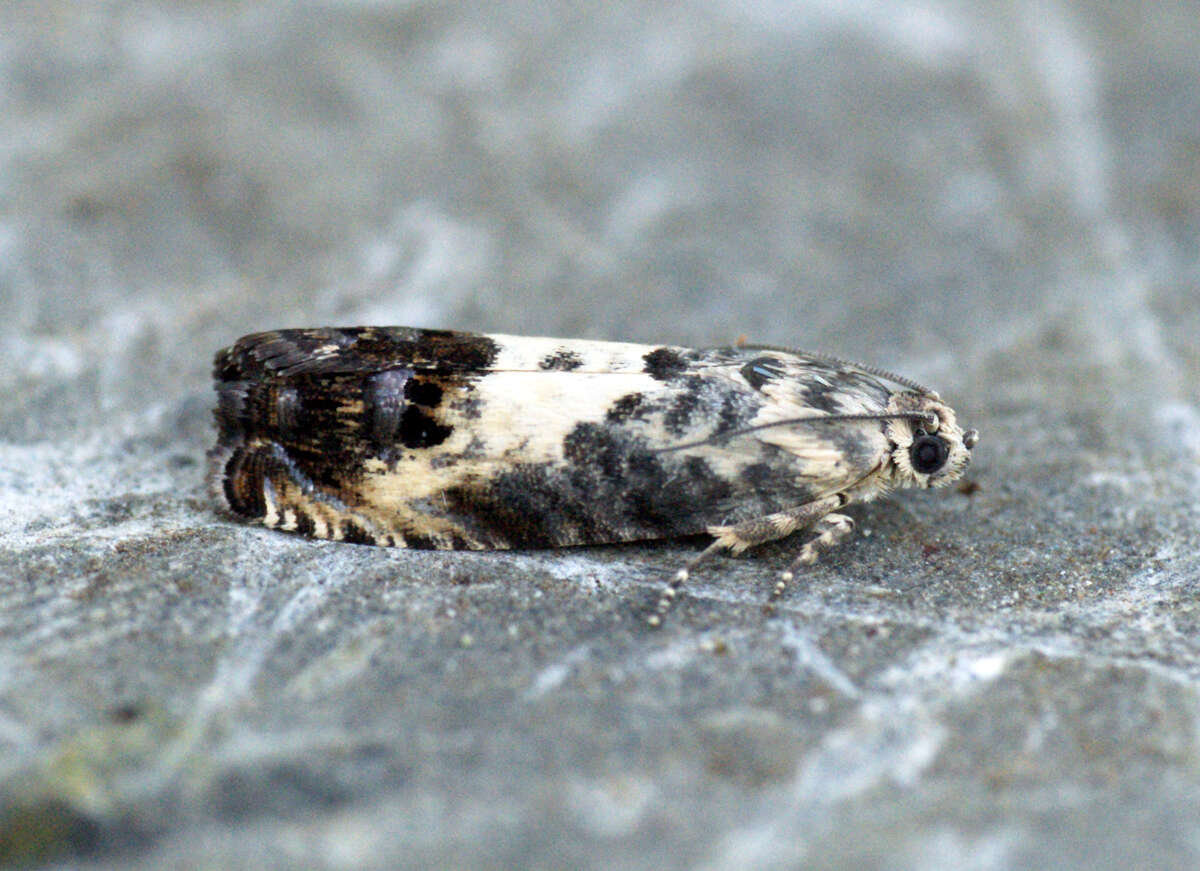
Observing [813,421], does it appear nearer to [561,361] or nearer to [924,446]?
[924,446]

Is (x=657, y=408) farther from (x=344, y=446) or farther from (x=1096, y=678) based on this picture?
(x=1096, y=678)

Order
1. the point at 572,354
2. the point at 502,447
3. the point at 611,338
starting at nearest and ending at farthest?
the point at 502,447 < the point at 572,354 < the point at 611,338

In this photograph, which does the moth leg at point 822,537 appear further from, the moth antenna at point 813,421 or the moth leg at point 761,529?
the moth antenna at point 813,421

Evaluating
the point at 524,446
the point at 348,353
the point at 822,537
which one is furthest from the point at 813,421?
the point at 348,353

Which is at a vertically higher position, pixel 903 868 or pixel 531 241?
pixel 531 241

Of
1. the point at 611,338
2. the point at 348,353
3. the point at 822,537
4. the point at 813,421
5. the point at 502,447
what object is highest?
the point at 611,338

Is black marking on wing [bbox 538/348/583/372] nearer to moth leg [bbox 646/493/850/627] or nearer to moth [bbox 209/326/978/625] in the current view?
moth [bbox 209/326/978/625]

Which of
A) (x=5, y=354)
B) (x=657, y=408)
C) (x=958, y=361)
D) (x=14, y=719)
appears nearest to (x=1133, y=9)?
(x=958, y=361)

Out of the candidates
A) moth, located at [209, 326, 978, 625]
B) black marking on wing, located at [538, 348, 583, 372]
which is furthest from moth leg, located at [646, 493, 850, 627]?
black marking on wing, located at [538, 348, 583, 372]
